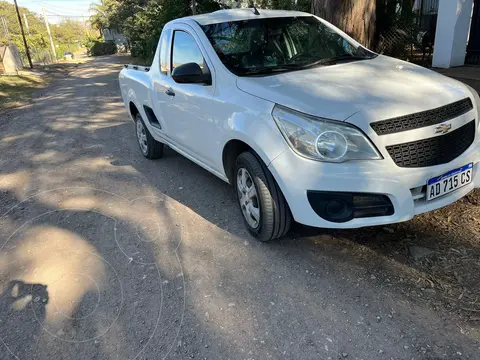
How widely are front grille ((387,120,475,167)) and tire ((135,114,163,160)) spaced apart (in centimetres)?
371

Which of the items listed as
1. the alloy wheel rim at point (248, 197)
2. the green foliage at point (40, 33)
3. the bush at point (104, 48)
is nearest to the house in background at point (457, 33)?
the alloy wheel rim at point (248, 197)

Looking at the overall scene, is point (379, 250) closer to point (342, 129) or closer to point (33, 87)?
point (342, 129)

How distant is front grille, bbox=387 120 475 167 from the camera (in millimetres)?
2609

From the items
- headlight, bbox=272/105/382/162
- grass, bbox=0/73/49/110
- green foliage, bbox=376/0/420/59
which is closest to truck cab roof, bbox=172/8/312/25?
headlight, bbox=272/105/382/162

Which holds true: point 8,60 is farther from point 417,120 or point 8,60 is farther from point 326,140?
point 417,120

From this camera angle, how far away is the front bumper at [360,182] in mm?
2588

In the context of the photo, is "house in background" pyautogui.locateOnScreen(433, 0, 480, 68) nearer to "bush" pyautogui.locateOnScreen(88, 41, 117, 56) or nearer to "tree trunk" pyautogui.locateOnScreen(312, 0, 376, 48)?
"tree trunk" pyautogui.locateOnScreen(312, 0, 376, 48)

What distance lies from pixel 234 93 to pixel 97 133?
5.17 m

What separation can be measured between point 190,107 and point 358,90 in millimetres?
1698

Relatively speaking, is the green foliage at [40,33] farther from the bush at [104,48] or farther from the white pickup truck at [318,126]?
the white pickup truck at [318,126]

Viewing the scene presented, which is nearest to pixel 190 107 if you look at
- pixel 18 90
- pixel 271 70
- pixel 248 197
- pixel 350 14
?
pixel 271 70

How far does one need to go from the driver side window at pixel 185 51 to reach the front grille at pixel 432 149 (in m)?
1.89

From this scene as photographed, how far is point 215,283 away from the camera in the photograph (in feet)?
9.75

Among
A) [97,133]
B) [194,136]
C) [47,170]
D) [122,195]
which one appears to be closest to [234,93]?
[194,136]
